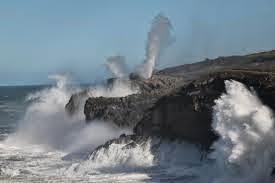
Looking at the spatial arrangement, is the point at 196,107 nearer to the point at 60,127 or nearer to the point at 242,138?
the point at 242,138

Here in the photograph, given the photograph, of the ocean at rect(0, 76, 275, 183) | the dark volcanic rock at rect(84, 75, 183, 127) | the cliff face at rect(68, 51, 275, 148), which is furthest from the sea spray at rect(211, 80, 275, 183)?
the dark volcanic rock at rect(84, 75, 183, 127)

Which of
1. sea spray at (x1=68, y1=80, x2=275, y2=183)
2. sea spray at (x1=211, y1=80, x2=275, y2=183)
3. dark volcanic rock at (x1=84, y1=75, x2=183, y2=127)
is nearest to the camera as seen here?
sea spray at (x1=211, y1=80, x2=275, y2=183)

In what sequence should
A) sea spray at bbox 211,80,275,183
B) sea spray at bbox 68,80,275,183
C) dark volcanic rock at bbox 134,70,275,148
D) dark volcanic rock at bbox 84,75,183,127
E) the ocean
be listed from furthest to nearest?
dark volcanic rock at bbox 84,75,183,127
dark volcanic rock at bbox 134,70,275,148
the ocean
sea spray at bbox 68,80,275,183
sea spray at bbox 211,80,275,183

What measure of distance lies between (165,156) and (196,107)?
2.85 m

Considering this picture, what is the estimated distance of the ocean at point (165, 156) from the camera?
22.8 metres

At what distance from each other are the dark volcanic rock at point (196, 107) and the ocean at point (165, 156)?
0.60 meters

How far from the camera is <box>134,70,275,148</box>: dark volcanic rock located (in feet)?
84.3

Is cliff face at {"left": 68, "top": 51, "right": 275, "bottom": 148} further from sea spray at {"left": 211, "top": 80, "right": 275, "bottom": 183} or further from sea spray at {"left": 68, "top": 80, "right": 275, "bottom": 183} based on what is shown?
sea spray at {"left": 211, "top": 80, "right": 275, "bottom": 183}

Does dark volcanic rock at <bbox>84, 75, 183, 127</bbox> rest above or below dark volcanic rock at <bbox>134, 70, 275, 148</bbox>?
above

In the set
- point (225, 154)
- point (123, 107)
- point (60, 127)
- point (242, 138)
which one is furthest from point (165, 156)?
point (60, 127)

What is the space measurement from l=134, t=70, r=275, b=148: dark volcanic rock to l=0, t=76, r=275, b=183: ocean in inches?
23.6

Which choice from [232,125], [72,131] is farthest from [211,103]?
[72,131]

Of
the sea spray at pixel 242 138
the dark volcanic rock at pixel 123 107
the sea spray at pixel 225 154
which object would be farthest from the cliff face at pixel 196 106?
the dark volcanic rock at pixel 123 107

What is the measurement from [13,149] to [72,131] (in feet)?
14.6
